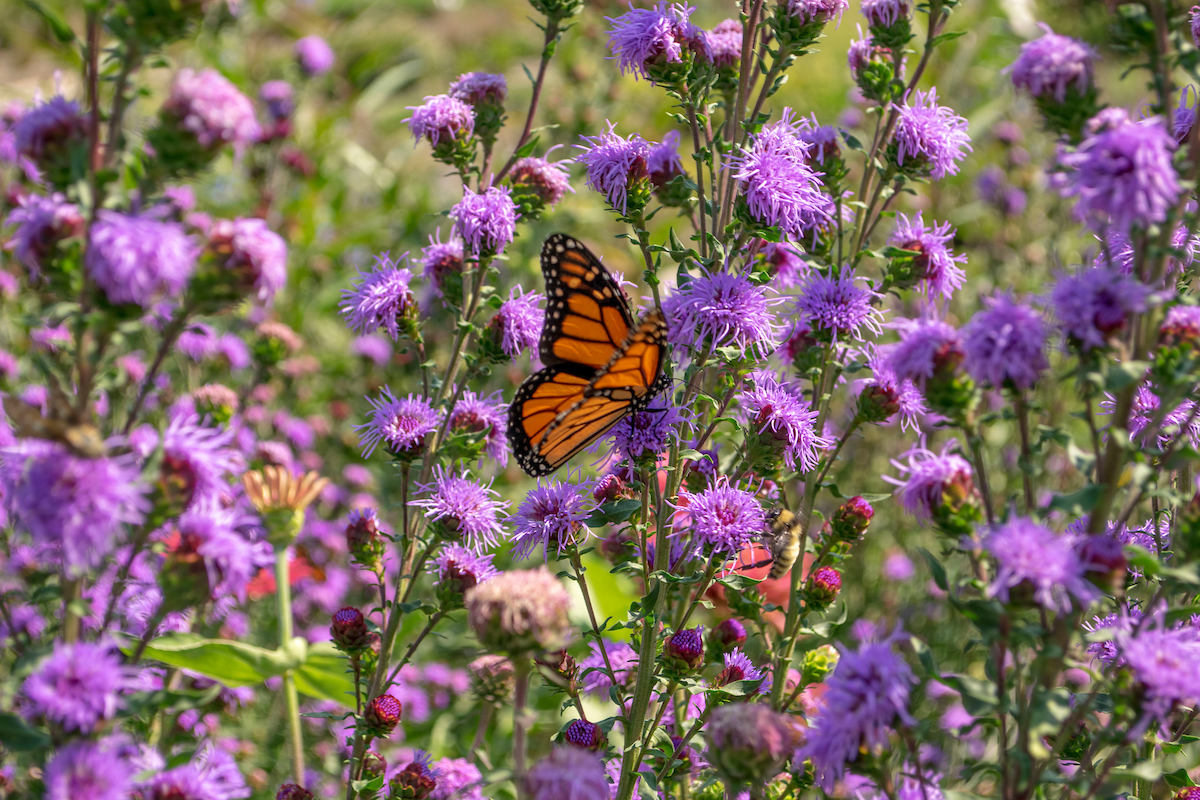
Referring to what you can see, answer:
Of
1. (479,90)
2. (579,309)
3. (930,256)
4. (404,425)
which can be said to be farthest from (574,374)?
(930,256)

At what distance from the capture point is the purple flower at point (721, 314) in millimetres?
2654

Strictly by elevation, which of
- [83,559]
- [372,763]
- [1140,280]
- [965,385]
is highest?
[1140,280]

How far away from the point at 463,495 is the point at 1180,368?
193cm

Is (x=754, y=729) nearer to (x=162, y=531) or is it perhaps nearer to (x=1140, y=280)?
(x=1140, y=280)

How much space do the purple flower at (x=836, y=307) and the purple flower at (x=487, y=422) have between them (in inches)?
42.9

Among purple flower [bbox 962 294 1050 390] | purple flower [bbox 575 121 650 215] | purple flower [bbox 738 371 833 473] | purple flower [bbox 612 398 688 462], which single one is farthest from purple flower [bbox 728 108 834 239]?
purple flower [bbox 962 294 1050 390]

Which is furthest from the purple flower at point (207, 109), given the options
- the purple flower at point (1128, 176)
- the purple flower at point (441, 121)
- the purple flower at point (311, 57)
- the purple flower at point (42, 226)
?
the purple flower at point (311, 57)

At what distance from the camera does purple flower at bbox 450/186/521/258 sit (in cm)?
286

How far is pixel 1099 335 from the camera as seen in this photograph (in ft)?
6.01

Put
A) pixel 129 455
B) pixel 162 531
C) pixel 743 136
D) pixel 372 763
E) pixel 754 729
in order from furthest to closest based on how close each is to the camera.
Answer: pixel 743 136 → pixel 372 763 → pixel 162 531 → pixel 754 729 → pixel 129 455

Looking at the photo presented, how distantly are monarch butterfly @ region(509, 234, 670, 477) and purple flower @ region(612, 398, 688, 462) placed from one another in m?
0.08

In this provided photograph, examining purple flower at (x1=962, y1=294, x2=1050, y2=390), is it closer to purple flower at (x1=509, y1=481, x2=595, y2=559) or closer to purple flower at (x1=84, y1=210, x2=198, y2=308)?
purple flower at (x1=509, y1=481, x2=595, y2=559)

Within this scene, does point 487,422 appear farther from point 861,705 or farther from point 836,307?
point 861,705

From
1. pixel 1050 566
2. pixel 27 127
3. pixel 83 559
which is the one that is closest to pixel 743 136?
pixel 1050 566
